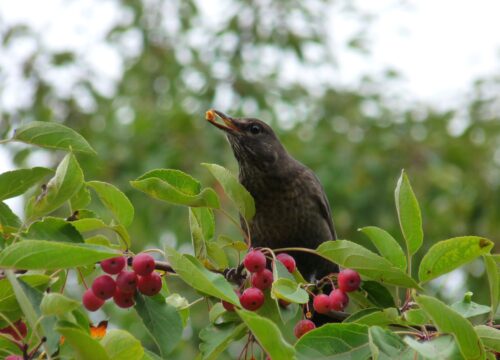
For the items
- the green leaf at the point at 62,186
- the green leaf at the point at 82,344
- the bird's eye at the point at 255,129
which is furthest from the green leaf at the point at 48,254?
the bird's eye at the point at 255,129

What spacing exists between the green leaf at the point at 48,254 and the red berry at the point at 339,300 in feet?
2.64

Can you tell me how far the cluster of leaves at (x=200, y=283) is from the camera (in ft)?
5.36

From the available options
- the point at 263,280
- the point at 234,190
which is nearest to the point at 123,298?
the point at 263,280

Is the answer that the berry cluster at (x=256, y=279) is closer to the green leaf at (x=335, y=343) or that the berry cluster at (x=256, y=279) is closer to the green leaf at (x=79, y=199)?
the green leaf at (x=335, y=343)

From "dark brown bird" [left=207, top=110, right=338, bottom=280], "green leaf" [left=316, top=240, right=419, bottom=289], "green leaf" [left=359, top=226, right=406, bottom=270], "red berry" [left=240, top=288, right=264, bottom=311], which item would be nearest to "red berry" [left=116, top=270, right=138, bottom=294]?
"red berry" [left=240, top=288, right=264, bottom=311]

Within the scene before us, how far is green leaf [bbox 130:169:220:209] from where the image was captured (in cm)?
199

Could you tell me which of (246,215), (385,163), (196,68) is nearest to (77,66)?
(196,68)

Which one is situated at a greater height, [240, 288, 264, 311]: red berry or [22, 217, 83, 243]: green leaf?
[22, 217, 83, 243]: green leaf

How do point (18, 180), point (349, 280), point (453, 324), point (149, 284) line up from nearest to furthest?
point (453, 324) → point (149, 284) → point (18, 180) → point (349, 280)

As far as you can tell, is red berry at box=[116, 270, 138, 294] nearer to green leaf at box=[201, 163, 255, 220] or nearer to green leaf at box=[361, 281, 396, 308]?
green leaf at box=[201, 163, 255, 220]

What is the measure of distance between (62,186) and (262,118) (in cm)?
644

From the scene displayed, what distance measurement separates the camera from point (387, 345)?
1777 millimetres

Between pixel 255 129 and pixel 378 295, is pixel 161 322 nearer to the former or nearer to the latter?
pixel 378 295

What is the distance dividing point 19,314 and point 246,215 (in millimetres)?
715
